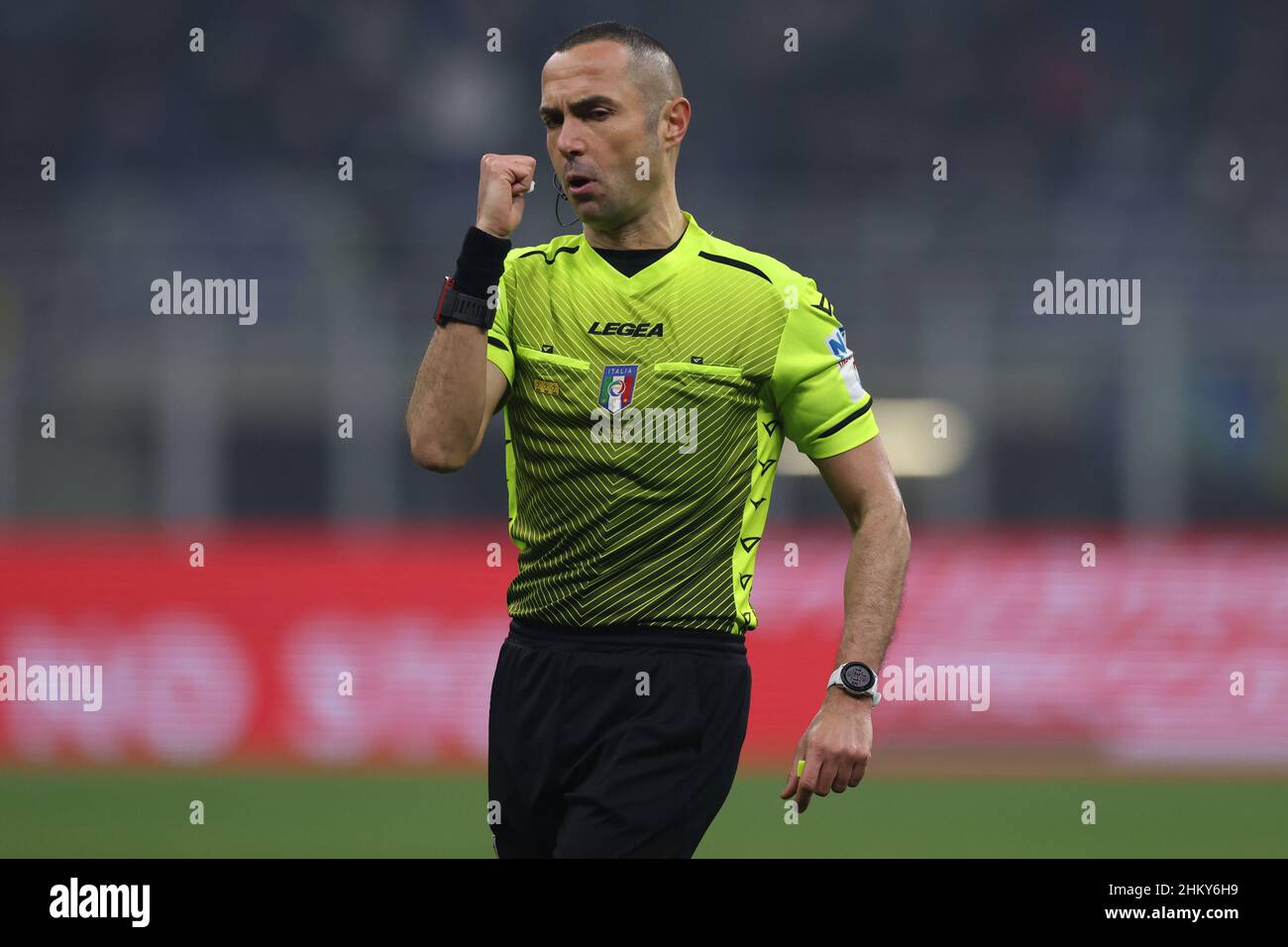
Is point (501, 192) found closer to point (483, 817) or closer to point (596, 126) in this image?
point (596, 126)

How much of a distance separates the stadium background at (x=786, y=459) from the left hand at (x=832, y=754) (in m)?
4.65

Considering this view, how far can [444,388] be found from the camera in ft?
11.0

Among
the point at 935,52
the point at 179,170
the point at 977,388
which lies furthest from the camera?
the point at 935,52

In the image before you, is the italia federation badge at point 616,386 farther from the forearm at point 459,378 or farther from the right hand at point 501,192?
the right hand at point 501,192

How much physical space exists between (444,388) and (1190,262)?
1049 cm

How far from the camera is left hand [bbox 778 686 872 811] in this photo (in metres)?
3.29

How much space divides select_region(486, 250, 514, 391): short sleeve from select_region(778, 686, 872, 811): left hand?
38.1 inches

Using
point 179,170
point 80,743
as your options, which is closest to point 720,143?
point 179,170

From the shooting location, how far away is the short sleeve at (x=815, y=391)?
11.7 ft

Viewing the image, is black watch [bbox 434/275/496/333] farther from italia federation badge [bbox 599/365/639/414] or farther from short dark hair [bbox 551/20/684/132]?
short dark hair [bbox 551/20/684/132]

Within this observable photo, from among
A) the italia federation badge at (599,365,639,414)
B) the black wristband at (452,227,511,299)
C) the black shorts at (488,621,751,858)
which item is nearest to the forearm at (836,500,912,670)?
the black shorts at (488,621,751,858)

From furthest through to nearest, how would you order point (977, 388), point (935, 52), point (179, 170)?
point (935, 52) → point (179, 170) → point (977, 388)

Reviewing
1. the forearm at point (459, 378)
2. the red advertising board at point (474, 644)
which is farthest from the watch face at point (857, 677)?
the red advertising board at point (474, 644)
